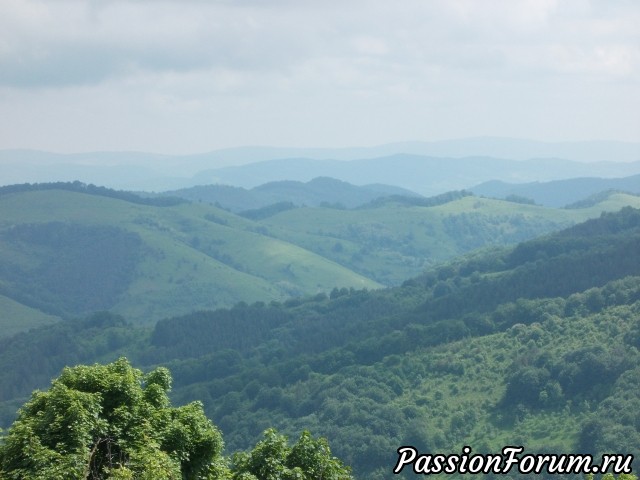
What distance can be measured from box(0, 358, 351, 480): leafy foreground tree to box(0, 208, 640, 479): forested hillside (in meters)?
69.0

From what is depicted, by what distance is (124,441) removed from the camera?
1113 inches

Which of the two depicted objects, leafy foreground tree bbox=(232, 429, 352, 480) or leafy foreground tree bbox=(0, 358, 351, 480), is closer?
leafy foreground tree bbox=(0, 358, 351, 480)

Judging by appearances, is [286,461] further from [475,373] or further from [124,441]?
[475,373]

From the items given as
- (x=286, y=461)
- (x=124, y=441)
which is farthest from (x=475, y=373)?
(x=124, y=441)

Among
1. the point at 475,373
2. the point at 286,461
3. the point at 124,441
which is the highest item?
the point at 124,441

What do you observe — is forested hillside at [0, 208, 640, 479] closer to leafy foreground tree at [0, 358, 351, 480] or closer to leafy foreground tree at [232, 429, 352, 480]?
leafy foreground tree at [232, 429, 352, 480]

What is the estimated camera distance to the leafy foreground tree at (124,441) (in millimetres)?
26266

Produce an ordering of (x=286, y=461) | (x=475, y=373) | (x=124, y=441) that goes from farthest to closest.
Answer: (x=475, y=373) → (x=286, y=461) → (x=124, y=441)

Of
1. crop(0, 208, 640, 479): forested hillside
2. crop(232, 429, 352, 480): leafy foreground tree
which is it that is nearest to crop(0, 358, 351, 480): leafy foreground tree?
crop(232, 429, 352, 480): leafy foreground tree

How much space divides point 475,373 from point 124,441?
3968 inches

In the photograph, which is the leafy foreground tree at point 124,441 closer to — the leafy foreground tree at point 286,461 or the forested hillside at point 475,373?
the leafy foreground tree at point 286,461

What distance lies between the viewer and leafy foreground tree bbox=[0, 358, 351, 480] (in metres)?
26.3

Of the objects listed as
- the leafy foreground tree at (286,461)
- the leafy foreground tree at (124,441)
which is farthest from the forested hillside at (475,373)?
the leafy foreground tree at (124,441)

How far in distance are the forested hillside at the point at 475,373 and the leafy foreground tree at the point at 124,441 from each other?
226ft
